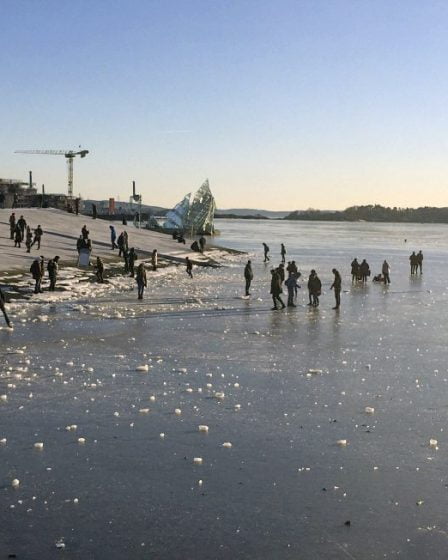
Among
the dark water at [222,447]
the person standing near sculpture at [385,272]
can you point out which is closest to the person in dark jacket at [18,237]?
the person standing near sculpture at [385,272]

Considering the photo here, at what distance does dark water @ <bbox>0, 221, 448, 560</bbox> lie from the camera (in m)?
7.13

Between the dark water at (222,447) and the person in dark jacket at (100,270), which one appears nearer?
the dark water at (222,447)

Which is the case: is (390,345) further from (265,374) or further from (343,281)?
(343,281)

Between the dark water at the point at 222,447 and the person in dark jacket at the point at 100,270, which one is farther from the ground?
the person in dark jacket at the point at 100,270

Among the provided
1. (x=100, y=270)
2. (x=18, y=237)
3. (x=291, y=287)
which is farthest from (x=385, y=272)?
(x=18, y=237)

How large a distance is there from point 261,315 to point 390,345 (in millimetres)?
6650

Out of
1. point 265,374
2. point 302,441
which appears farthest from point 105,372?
point 302,441

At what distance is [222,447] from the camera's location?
982cm

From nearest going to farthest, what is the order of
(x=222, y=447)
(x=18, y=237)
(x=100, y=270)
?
(x=222, y=447) < (x=100, y=270) < (x=18, y=237)

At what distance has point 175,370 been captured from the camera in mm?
14945

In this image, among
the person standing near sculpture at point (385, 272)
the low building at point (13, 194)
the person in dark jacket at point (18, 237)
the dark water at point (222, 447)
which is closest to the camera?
the dark water at point (222, 447)

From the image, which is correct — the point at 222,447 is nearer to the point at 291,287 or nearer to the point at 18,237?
the point at 291,287

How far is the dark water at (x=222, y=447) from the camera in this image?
7.13 m

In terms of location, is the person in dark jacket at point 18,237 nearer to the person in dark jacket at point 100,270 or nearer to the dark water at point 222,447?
the person in dark jacket at point 100,270
